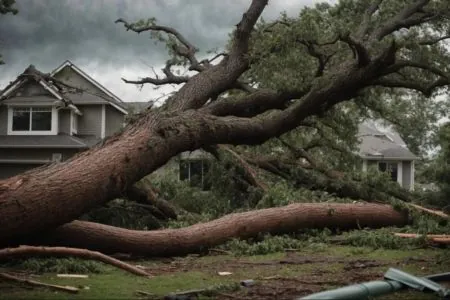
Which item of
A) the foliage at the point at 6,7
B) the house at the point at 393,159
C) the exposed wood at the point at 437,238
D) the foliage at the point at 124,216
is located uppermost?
the foliage at the point at 6,7

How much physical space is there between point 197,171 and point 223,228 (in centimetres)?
383

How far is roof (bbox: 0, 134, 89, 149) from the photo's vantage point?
70.4 feet

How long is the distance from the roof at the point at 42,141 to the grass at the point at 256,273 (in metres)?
14.6

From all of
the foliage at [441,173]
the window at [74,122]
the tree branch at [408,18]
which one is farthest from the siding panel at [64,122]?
the tree branch at [408,18]

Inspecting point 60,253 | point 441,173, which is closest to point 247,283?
point 60,253

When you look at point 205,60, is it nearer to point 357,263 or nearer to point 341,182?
Answer: point 341,182

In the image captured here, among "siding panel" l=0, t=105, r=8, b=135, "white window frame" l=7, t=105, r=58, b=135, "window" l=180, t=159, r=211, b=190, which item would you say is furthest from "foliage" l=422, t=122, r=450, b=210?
"siding panel" l=0, t=105, r=8, b=135

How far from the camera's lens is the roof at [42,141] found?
21469 mm

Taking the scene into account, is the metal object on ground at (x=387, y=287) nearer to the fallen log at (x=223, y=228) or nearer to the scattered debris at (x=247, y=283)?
the scattered debris at (x=247, y=283)

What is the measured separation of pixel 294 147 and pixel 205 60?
9.65 ft

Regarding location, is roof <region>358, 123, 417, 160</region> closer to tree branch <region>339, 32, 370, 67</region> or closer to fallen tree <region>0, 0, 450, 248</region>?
fallen tree <region>0, 0, 450, 248</region>

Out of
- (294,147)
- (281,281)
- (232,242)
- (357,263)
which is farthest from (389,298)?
(294,147)

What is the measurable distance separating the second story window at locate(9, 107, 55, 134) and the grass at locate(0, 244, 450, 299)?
53.8 ft

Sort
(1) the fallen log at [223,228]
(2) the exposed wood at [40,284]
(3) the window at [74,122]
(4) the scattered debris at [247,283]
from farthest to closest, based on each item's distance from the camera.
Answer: (3) the window at [74,122], (1) the fallen log at [223,228], (4) the scattered debris at [247,283], (2) the exposed wood at [40,284]
